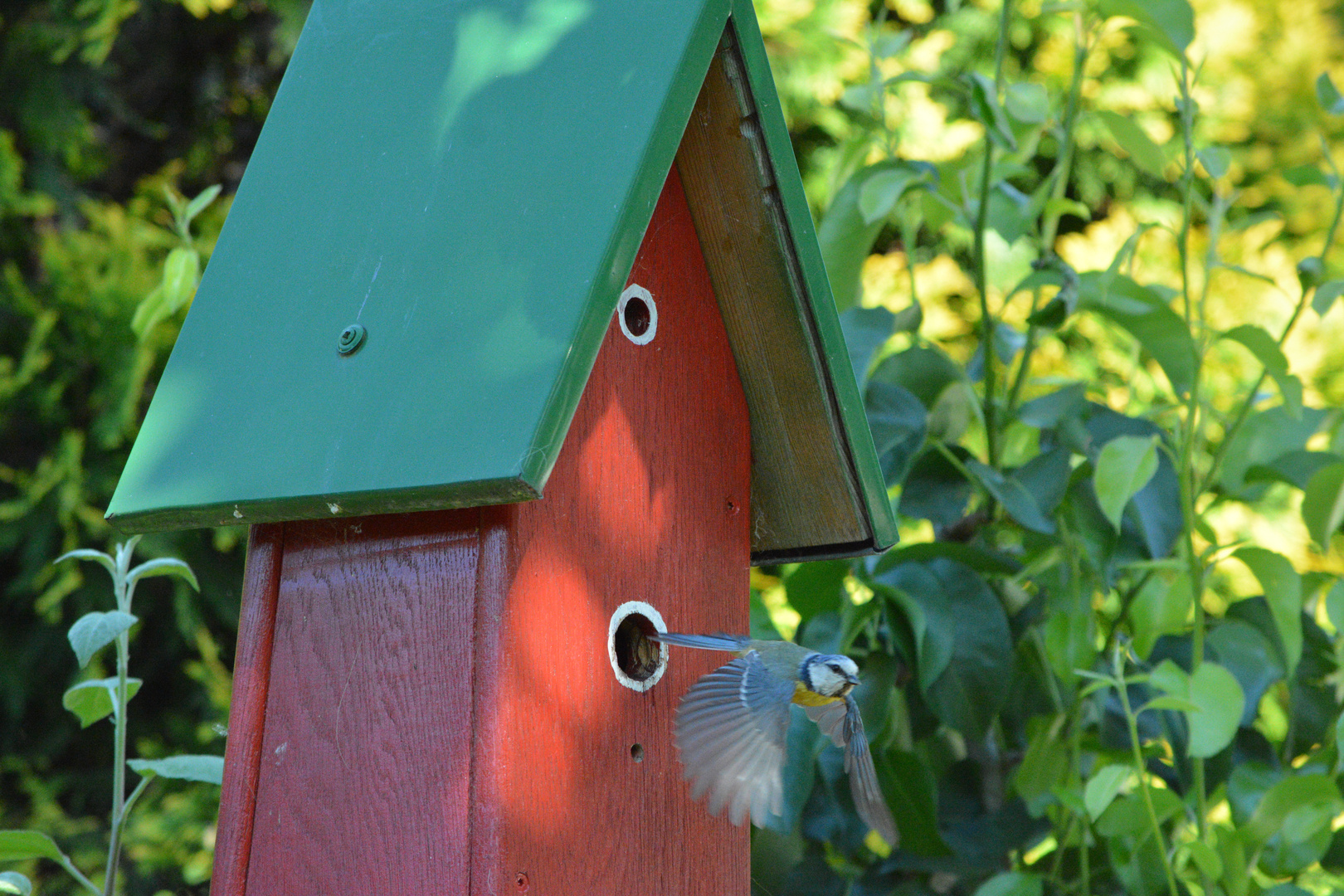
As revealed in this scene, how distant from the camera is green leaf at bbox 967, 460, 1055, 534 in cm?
130

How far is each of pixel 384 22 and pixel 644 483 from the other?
1.69 feet

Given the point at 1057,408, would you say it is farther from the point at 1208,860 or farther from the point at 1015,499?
the point at 1208,860

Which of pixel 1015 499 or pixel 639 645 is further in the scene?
pixel 1015 499

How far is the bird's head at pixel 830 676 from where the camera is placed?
1.01 metres

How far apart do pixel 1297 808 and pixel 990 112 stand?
2.55 feet

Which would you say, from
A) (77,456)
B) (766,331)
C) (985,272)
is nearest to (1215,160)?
(985,272)

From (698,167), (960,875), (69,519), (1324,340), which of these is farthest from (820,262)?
(1324,340)

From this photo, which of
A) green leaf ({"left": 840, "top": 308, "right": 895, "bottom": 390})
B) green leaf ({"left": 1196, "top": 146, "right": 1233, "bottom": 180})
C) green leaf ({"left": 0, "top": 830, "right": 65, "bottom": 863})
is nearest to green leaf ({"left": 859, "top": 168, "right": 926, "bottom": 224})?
green leaf ({"left": 840, "top": 308, "right": 895, "bottom": 390})

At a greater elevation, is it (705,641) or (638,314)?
(638,314)

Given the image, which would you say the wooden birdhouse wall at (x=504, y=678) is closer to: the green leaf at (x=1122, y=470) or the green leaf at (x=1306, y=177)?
the green leaf at (x=1122, y=470)

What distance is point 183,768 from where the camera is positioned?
3.64 feet

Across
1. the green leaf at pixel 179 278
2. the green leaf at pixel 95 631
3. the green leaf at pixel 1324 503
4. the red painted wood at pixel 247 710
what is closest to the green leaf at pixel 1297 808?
the green leaf at pixel 1324 503

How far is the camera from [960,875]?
1.42 metres

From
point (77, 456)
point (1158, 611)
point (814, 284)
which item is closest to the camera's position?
point (814, 284)
